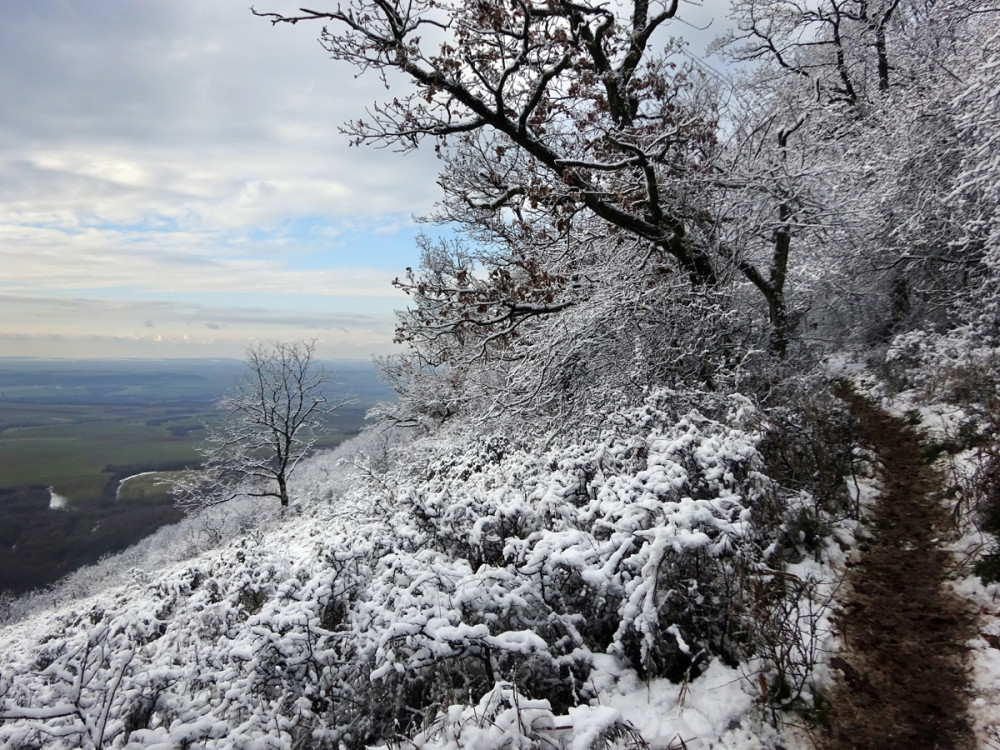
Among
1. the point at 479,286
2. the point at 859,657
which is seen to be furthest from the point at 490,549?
the point at 479,286

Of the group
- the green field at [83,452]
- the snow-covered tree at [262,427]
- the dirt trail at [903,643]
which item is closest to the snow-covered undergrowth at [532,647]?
the dirt trail at [903,643]

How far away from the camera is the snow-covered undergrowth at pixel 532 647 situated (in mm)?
2693

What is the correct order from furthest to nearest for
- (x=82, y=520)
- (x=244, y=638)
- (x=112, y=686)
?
(x=82, y=520) → (x=244, y=638) → (x=112, y=686)

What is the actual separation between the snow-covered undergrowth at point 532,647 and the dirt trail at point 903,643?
0.72 ft

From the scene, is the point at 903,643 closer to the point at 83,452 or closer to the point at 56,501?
the point at 56,501

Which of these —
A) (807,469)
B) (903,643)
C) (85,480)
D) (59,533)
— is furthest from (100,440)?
(903,643)

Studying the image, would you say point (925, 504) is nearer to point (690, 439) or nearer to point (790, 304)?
point (690, 439)

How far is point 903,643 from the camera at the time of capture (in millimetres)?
3082

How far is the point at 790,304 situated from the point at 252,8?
466 inches

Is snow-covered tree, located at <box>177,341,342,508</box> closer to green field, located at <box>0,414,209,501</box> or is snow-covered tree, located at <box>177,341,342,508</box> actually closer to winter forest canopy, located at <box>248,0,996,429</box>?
winter forest canopy, located at <box>248,0,996,429</box>

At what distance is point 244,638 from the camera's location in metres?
3.63

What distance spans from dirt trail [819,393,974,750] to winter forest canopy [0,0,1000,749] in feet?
0.68

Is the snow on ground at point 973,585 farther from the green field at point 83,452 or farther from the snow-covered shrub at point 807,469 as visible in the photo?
the green field at point 83,452

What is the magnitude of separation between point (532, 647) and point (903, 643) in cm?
235
